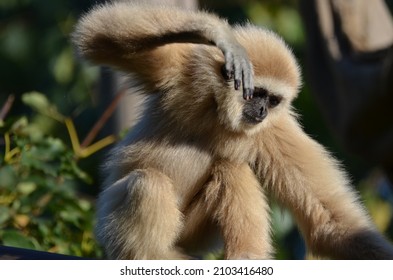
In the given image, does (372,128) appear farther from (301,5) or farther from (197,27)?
(197,27)

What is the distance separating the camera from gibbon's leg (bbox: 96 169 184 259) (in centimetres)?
468

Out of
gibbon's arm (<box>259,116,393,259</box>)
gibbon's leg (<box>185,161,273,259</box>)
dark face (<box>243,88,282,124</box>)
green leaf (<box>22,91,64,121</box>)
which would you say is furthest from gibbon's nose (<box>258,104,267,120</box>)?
green leaf (<box>22,91,64,121</box>)

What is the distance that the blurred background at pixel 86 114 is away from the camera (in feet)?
17.9

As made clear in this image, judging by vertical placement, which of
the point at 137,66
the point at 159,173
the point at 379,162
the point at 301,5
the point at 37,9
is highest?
the point at 137,66

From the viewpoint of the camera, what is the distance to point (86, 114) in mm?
12625

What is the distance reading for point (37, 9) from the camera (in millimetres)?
13805

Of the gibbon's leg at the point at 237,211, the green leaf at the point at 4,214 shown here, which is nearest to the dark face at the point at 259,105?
the gibbon's leg at the point at 237,211

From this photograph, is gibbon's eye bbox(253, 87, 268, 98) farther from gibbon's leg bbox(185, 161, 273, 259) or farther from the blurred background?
the blurred background

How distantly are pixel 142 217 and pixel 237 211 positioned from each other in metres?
0.51

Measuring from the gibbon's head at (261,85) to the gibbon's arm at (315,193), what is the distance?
0.16 meters

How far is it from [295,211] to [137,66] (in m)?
1.19

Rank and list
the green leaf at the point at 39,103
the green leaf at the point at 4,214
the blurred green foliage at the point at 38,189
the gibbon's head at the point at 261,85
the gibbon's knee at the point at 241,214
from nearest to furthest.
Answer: the gibbon's knee at the point at 241,214 → the gibbon's head at the point at 261,85 → the green leaf at the point at 4,214 → the blurred green foliage at the point at 38,189 → the green leaf at the point at 39,103

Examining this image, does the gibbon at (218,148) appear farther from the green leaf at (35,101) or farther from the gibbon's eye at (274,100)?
the green leaf at (35,101)

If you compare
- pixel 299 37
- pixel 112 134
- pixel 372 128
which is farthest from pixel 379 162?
pixel 299 37
